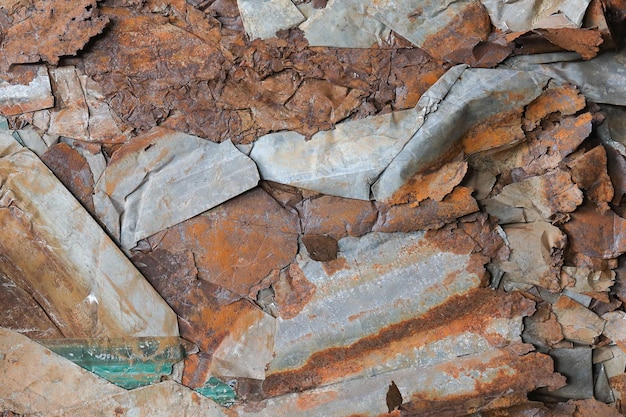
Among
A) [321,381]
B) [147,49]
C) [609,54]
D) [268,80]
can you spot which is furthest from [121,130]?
[609,54]

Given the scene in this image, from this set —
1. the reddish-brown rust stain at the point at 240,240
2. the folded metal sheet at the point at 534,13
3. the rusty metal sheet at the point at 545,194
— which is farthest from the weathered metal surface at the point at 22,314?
the folded metal sheet at the point at 534,13

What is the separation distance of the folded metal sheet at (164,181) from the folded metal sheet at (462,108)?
2.31ft

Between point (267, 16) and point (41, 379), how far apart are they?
211 centimetres

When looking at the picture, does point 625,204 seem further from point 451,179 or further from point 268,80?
point 268,80

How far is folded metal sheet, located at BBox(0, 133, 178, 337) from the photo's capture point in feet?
9.93

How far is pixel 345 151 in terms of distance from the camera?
2.81m

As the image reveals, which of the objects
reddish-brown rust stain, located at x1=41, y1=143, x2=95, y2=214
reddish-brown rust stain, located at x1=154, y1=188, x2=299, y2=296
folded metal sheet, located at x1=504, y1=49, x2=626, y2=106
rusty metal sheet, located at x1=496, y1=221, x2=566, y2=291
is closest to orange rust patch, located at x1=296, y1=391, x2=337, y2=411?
reddish-brown rust stain, located at x1=154, y1=188, x2=299, y2=296

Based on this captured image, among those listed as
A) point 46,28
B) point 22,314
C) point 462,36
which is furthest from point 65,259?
point 462,36

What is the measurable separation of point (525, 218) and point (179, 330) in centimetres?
171

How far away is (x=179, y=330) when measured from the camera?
3117mm

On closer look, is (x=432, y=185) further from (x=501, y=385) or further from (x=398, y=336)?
(x=501, y=385)

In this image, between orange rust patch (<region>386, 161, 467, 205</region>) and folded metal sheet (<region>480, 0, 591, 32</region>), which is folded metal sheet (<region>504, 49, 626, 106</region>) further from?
orange rust patch (<region>386, 161, 467, 205</region>)

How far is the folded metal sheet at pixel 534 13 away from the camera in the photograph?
2.39 meters

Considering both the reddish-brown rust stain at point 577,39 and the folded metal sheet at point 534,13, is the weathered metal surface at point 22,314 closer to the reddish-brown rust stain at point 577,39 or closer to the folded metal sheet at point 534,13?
the folded metal sheet at point 534,13
